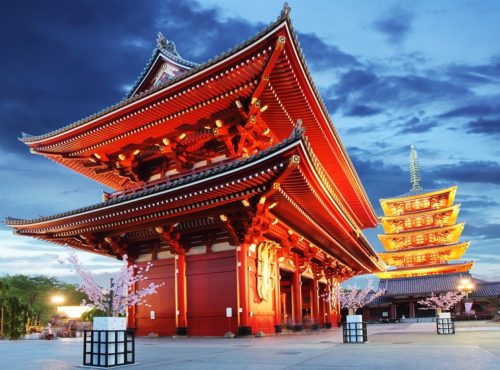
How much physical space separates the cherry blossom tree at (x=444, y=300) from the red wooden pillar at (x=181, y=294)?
45490mm

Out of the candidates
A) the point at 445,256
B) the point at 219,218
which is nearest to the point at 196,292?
the point at 219,218

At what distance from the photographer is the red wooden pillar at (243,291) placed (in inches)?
878

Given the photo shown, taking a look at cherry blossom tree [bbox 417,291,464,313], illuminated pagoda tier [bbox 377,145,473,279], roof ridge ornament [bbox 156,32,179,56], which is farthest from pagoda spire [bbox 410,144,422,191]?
roof ridge ornament [bbox 156,32,179,56]

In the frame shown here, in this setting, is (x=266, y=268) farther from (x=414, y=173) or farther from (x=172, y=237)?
(x=414, y=173)

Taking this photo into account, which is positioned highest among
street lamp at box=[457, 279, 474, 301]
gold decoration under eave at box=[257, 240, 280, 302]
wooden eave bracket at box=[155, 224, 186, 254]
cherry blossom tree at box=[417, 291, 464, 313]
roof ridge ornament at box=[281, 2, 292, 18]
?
roof ridge ornament at box=[281, 2, 292, 18]

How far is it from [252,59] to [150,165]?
1127 cm

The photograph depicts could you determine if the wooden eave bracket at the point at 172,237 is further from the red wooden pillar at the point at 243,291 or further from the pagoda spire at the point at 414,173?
the pagoda spire at the point at 414,173

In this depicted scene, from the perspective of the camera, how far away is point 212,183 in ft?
66.8

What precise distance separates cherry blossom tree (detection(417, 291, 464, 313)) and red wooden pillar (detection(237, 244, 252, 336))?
4535 centimetres

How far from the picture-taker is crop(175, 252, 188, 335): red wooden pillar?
2423cm

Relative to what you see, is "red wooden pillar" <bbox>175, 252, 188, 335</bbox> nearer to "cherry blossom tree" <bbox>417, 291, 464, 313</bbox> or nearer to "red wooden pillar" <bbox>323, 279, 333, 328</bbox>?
"red wooden pillar" <bbox>323, 279, 333, 328</bbox>

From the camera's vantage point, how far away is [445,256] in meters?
74.5

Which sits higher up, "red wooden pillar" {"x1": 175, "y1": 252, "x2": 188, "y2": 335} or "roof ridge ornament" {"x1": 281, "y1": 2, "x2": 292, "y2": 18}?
"roof ridge ornament" {"x1": 281, "y1": 2, "x2": 292, "y2": 18}

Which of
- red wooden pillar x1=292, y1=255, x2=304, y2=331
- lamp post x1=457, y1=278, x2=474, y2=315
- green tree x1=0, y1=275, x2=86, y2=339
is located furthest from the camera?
green tree x1=0, y1=275, x2=86, y2=339
